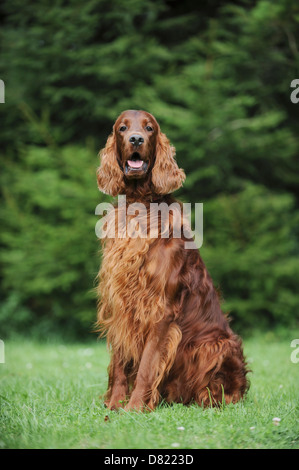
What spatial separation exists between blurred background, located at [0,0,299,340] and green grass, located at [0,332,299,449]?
130 inches

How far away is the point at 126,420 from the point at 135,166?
1423mm

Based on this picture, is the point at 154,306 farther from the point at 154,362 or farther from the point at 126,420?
the point at 126,420

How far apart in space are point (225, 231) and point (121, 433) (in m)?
5.34

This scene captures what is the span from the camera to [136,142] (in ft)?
10.1

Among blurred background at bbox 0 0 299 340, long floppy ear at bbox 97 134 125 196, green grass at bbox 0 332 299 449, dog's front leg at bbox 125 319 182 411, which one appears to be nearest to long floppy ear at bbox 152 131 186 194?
long floppy ear at bbox 97 134 125 196

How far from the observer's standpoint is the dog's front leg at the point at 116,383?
121 inches

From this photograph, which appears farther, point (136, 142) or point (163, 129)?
point (163, 129)

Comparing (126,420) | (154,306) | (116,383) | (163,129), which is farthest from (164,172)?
(163,129)

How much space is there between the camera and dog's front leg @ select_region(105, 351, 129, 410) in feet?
10.1

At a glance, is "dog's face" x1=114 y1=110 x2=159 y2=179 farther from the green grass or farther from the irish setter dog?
the green grass

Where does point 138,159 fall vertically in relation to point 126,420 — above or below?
above

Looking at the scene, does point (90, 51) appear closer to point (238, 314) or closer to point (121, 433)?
point (238, 314)

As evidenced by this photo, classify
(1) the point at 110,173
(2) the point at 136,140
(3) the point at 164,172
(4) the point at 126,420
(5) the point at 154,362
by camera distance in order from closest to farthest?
(4) the point at 126,420 → (5) the point at 154,362 → (2) the point at 136,140 → (3) the point at 164,172 → (1) the point at 110,173
